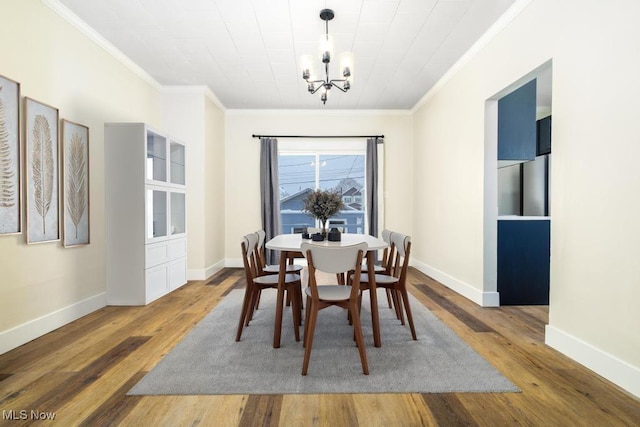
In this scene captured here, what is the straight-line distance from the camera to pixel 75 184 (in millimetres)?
3152

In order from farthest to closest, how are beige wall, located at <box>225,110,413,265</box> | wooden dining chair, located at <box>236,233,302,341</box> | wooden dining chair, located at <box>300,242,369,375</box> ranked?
beige wall, located at <box>225,110,413,265</box>
wooden dining chair, located at <box>236,233,302,341</box>
wooden dining chair, located at <box>300,242,369,375</box>

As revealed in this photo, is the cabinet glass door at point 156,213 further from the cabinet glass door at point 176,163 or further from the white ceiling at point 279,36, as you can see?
the white ceiling at point 279,36

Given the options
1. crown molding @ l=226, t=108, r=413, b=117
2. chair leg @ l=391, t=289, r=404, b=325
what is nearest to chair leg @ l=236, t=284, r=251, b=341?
chair leg @ l=391, t=289, r=404, b=325

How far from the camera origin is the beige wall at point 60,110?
2459 mm

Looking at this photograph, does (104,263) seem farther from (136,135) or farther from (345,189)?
(345,189)

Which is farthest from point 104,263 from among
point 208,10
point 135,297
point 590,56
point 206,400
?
point 590,56

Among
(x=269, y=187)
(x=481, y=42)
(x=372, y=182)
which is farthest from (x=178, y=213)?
(x=481, y=42)

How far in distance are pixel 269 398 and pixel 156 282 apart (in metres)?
2.54

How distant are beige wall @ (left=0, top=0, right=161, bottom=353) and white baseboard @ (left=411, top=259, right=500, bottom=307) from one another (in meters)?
4.00

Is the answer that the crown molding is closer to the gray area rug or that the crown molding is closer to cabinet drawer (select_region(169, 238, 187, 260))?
cabinet drawer (select_region(169, 238, 187, 260))

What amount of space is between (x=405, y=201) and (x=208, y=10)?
4.26 meters

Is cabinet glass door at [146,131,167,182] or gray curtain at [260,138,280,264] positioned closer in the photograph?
cabinet glass door at [146,131,167,182]

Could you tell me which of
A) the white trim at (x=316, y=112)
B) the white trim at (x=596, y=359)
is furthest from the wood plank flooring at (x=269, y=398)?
the white trim at (x=316, y=112)

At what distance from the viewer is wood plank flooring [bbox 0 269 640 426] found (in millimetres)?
1614
